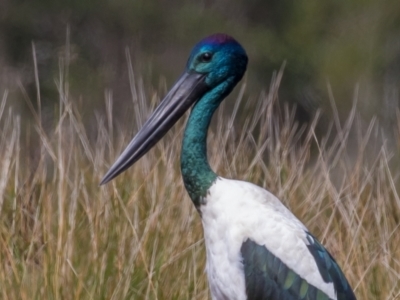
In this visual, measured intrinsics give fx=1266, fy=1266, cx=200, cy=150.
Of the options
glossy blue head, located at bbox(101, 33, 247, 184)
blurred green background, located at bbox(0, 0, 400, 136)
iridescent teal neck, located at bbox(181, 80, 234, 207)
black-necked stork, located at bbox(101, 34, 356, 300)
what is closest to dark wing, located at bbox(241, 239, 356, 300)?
black-necked stork, located at bbox(101, 34, 356, 300)

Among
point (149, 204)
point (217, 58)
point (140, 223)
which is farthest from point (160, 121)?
point (149, 204)

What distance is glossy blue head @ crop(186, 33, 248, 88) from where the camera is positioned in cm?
459

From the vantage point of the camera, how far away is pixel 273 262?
4199mm

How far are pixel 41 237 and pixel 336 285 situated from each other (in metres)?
1.41

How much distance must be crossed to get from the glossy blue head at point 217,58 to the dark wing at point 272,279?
0.72m

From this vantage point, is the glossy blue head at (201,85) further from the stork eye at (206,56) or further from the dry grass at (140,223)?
the dry grass at (140,223)

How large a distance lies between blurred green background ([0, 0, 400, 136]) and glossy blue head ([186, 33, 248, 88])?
1003 cm

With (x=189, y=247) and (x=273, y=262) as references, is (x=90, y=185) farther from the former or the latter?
(x=273, y=262)

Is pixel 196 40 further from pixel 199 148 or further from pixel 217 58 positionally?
pixel 199 148

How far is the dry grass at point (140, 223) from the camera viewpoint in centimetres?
467

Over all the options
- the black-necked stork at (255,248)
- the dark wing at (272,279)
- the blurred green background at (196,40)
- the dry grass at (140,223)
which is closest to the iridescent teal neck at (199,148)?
the black-necked stork at (255,248)

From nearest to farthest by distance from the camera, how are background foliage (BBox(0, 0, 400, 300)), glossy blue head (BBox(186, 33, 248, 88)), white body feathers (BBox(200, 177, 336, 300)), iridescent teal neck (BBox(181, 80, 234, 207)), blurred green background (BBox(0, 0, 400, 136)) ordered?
white body feathers (BBox(200, 177, 336, 300))
iridescent teal neck (BBox(181, 80, 234, 207))
glossy blue head (BBox(186, 33, 248, 88))
background foliage (BBox(0, 0, 400, 300))
blurred green background (BBox(0, 0, 400, 136))

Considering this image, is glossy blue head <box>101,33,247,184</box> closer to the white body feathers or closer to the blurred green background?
the white body feathers

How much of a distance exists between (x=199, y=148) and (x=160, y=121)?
1.08 feet
